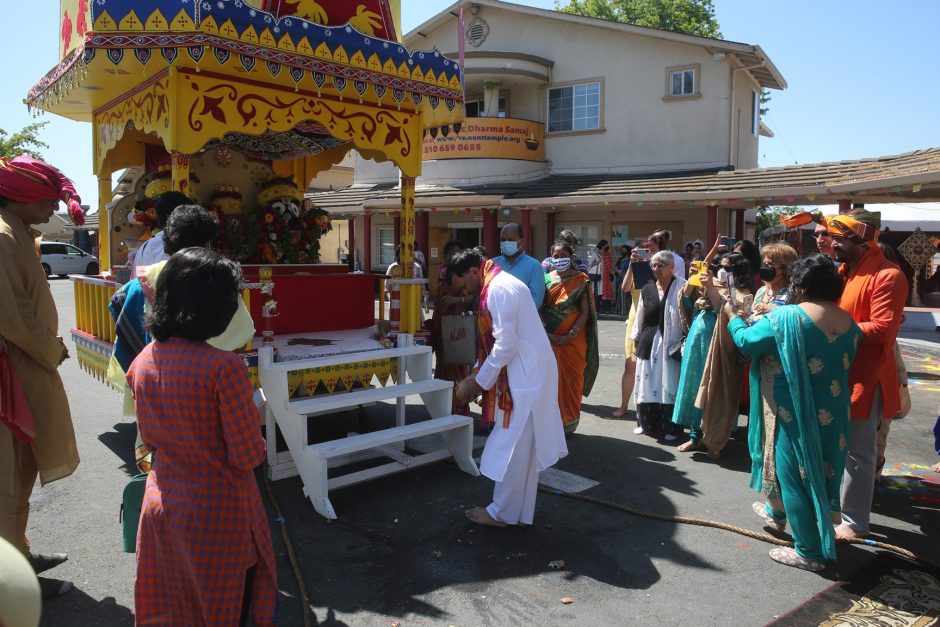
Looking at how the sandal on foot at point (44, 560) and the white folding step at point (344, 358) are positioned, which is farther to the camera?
the white folding step at point (344, 358)

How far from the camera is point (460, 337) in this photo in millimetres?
6188

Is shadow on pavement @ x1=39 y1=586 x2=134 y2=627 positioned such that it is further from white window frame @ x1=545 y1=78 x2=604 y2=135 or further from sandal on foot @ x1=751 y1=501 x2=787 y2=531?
white window frame @ x1=545 y1=78 x2=604 y2=135

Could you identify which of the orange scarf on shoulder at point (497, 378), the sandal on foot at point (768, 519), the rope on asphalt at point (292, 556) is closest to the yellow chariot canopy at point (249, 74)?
the orange scarf on shoulder at point (497, 378)

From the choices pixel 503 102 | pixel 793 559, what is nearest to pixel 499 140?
pixel 503 102

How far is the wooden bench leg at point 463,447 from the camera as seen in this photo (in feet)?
16.8

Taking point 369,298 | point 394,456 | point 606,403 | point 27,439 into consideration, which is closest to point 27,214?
point 27,439

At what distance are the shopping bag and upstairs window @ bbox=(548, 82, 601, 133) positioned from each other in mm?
12635

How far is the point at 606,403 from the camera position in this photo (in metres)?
7.48

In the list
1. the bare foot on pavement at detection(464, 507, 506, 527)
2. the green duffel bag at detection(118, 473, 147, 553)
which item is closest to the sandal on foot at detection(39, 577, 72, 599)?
the green duffel bag at detection(118, 473, 147, 553)

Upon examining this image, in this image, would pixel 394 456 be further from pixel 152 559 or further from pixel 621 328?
pixel 621 328

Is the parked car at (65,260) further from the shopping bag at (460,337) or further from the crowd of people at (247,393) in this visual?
the crowd of people at (247,393)

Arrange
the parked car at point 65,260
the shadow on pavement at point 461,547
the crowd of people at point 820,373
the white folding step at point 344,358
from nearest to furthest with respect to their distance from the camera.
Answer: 1. the shadow on pavement at point 461,547
2. the crowd of people at point 820,373
3. the white folding step at point 344,358
4. the parked car at point 65,260

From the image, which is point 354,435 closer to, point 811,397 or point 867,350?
point 811,397

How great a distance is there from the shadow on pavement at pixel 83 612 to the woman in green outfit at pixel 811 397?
11.0 feet
